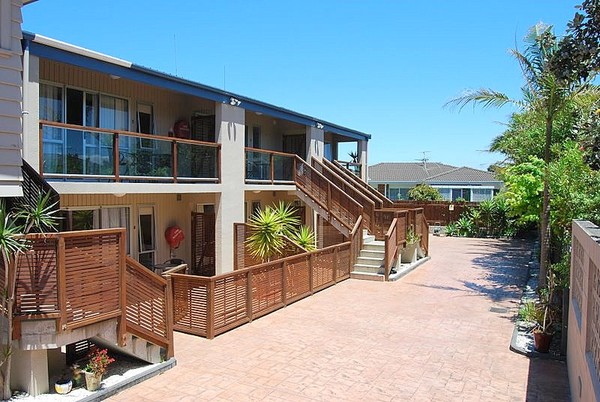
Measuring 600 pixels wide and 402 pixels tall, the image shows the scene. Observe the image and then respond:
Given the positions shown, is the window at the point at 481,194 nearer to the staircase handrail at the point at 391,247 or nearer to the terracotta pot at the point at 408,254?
the terracotta pot at the point at 408,254

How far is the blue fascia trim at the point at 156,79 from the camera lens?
902cm

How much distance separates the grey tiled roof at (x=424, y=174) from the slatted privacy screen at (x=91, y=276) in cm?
4120

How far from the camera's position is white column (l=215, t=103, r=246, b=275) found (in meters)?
13.9

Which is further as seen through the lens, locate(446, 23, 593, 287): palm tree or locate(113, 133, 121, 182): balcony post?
locate(446, 23, 593, 287): palm tree

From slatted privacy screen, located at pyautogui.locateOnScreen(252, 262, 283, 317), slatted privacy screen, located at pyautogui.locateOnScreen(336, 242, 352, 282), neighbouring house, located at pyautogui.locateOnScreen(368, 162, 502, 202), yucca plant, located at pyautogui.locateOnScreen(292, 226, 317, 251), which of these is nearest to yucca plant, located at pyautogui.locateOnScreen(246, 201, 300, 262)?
yucca plant, located at pyautogui.locateOnScreen(292, 226, 317, 251)

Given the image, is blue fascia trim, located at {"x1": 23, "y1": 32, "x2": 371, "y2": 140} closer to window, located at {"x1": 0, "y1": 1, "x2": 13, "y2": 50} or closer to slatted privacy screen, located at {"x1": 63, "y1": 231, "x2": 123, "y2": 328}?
window, located at {"x1": 0, "y1": 1, "x2": 13, "y2": 50}

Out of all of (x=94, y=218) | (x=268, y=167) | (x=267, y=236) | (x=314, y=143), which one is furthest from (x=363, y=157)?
(x=94, y=218)

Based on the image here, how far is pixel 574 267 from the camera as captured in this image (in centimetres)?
734

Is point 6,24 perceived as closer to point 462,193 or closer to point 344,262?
point 344,262

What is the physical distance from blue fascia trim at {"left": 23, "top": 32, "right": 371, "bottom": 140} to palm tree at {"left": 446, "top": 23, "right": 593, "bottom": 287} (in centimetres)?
623

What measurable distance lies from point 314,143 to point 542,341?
1286 centimetres

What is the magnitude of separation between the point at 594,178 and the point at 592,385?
7.41 metres

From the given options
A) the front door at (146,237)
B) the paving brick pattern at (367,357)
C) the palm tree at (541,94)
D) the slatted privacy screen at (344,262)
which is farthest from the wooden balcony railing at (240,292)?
the palm tree at (541,94)

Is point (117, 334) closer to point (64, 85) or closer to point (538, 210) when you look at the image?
point (64, 85)
